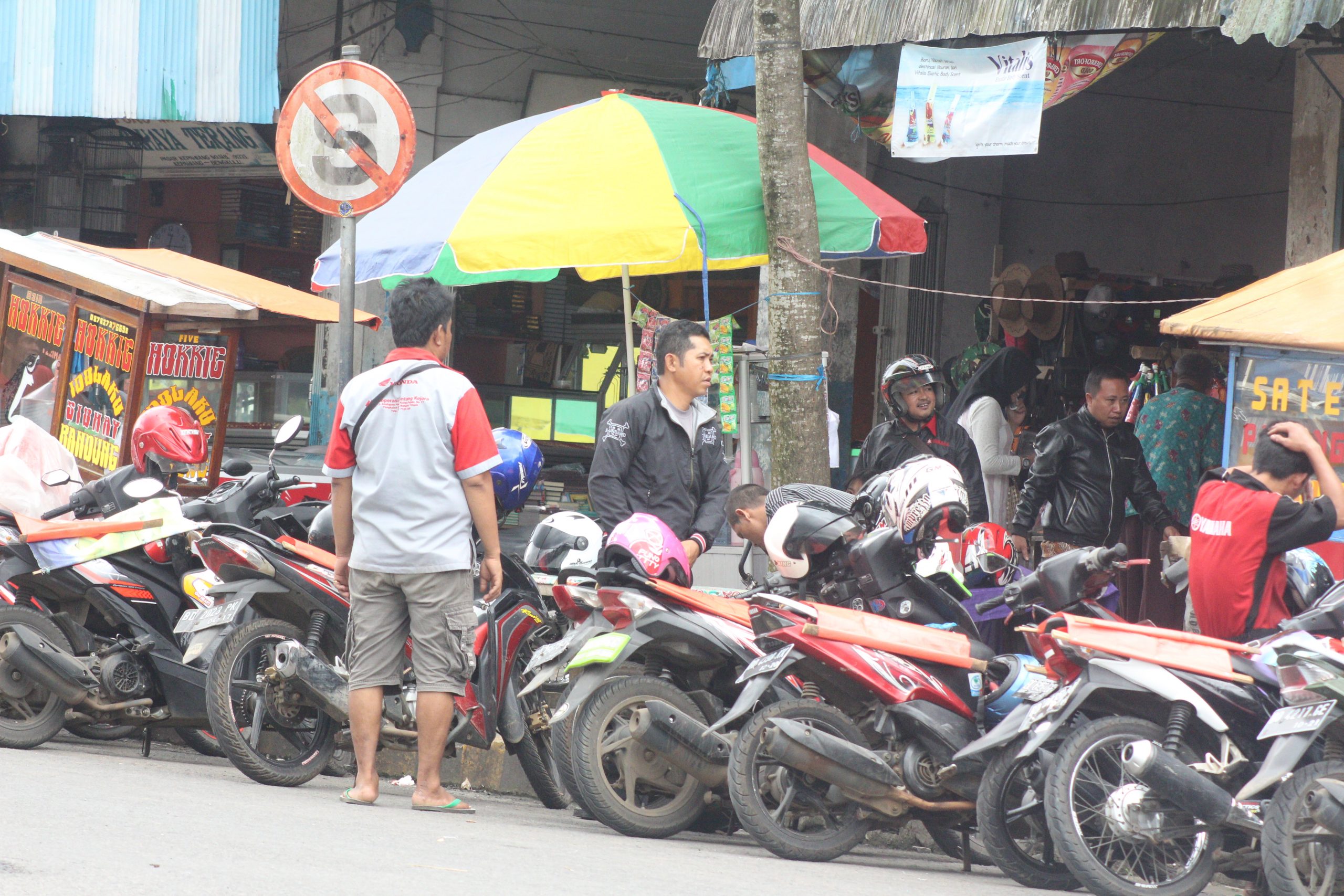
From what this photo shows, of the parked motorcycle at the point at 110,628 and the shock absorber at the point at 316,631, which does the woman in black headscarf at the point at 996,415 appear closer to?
the shock absorber at the point at 316,631

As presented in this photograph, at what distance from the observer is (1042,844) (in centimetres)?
483

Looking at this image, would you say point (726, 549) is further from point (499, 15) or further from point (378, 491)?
point (499, 15)

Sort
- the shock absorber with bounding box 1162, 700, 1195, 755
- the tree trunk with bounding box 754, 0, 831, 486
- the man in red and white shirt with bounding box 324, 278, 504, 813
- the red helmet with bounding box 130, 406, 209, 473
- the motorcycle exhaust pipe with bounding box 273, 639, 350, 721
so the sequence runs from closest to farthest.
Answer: the shock absorber with bounding box 1162, 700, 1195, 755
the man in red and white shirt with bounding box 324, 278, 504, 813
the motorcycle exhaust pipe with bounding box 273, 639, 350, 721
the red helmet with bounding box 130, 406, 209, 473
the tree trunk with bounding box 754, 0, 831, 486

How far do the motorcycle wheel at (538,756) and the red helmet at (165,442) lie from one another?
1821 millimetres

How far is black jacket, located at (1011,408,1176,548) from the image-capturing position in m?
7.54

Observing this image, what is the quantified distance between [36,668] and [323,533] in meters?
1.19

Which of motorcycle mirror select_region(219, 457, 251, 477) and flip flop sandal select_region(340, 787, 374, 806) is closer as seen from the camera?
flip flop sandal select_region(340, 787, 374, 806)

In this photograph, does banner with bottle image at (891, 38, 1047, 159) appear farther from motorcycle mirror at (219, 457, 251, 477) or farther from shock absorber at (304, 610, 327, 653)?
shock absorber at (304, 610, 327, 653)

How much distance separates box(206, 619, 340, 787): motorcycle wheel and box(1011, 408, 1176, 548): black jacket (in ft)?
12.3

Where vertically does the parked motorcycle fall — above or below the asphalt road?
above

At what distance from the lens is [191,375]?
7504mm

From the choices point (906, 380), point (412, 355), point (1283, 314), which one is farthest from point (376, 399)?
point (1283, 314)

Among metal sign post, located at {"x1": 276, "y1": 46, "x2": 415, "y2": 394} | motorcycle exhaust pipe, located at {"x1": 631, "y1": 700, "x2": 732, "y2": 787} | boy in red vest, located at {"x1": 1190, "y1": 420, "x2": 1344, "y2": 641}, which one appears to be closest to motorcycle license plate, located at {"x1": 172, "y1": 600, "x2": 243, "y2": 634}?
motorcycle exhaust pipe, located at {"x1": 631, "y1": 700, "x2": 732, "y2": 787}

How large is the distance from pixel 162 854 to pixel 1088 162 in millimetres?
11990
